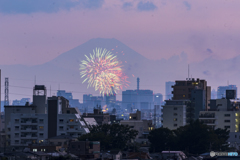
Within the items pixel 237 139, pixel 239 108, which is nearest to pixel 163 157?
pixel 237 139

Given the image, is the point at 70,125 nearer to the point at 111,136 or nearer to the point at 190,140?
the point at 111,136

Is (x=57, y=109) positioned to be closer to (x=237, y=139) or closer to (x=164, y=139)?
(x=164, y=139)

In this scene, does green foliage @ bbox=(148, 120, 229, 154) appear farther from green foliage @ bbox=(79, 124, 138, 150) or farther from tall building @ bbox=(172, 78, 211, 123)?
tall building @ bbox=(172, 78, 211, 123)

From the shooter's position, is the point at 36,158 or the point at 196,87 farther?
the point at 196,87

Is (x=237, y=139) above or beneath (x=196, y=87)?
beneath

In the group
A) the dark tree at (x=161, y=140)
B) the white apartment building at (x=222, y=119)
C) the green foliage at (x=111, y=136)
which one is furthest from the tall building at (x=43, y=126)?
the white apartment building at (x=222, y=119)

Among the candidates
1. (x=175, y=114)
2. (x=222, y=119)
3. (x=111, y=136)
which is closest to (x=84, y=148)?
(x=111, y=136)
